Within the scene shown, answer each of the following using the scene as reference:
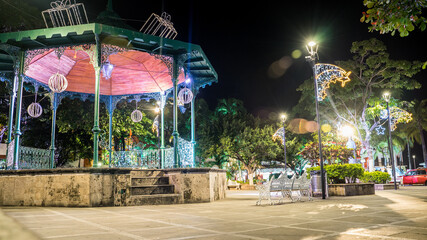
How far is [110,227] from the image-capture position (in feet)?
19.9

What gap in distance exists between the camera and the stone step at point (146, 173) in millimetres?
11883

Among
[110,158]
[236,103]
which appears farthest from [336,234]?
[236,103]

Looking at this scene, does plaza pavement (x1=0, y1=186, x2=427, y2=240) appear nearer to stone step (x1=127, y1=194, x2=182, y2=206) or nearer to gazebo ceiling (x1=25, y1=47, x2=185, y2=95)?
stone step (x1=127, y1=194, x2=182, y2=206)

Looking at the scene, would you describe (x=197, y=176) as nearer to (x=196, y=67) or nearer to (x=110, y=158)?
(x=196, y=67)

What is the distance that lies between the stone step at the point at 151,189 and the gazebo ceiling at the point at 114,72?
4775mm

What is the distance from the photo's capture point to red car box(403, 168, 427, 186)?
29.4 meters

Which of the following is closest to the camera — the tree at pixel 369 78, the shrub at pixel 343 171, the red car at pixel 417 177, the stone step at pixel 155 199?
the stone step at pixel 155 199

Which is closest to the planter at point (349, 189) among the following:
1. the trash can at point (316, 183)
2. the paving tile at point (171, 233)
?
the trash can at point (316, 183)

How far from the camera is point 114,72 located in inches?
651

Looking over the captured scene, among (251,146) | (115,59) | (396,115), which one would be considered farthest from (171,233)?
(251,146)

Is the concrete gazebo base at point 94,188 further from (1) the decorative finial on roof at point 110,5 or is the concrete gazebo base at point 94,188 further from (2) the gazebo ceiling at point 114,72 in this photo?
(1) the decorative finial on roof at point 110,5

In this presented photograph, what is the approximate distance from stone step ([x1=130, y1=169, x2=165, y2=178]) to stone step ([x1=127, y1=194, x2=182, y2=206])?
119 cm

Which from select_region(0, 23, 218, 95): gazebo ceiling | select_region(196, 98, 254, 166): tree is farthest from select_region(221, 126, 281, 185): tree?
select_region(0, 23, 218, 95): gazebo ceiling

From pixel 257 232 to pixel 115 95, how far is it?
47.2ft
